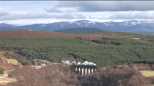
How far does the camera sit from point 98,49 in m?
107

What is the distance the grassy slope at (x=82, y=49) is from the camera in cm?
9306

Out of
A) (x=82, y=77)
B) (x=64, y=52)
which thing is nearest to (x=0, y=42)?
(x=64, y=52)

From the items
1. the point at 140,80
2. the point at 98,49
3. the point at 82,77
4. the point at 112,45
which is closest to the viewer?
the point at 140,80

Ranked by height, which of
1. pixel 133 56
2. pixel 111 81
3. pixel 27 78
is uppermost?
pixel 27 78

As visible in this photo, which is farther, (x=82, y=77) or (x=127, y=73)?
(x=82, y=77)

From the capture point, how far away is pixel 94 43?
11781cm

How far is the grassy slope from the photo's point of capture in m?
93.1

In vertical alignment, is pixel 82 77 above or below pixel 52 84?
below

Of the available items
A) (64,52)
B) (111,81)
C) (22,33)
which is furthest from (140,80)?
(22,33)

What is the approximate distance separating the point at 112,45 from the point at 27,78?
77.8m

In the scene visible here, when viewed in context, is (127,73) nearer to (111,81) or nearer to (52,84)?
(111,81)

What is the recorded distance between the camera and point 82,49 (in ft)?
344

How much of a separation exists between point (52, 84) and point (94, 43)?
7502cm

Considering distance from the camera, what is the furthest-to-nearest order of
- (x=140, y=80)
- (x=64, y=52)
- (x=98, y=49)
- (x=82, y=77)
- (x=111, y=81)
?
(x=98, y=49) → (x=64, y=52) → (x=82, y=77) → (x=111, y=81) → (x=140, y=80)
